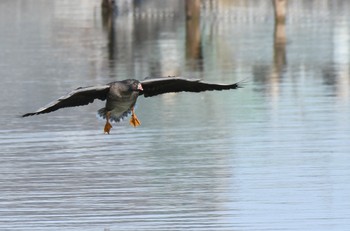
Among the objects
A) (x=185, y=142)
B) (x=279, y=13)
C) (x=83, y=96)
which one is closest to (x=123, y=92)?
(x=83, y=96)

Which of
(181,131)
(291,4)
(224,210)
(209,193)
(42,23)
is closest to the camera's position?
(224,210)

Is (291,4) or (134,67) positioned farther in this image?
(291,4)

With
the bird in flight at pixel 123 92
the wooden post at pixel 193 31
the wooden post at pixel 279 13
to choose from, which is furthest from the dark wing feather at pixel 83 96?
the wooden post at pixel 279 13

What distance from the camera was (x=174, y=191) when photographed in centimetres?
2073

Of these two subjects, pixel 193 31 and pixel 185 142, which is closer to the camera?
pixel 185 142

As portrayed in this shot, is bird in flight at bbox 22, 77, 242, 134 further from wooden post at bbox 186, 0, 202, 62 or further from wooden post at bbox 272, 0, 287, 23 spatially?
wooden post at bbox 272, 0, 287, 23

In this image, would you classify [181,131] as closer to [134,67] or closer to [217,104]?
[217,104]

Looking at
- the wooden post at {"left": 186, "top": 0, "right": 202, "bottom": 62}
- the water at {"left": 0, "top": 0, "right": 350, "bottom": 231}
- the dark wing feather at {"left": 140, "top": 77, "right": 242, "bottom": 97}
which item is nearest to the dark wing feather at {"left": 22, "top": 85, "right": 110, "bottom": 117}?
the dark wing feather at {"left": 140, "top": 77, "right": 242, "bottom": 97}

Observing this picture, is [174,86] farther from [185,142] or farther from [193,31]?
[193,31]

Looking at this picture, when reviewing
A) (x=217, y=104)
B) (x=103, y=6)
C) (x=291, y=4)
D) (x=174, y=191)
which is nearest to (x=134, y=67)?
(x=217, y=104)

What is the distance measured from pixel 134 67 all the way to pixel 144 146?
1508 centimetres

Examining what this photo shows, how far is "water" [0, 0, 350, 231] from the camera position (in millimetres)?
19172

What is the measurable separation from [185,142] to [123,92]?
600 cm

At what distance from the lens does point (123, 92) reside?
64.9 ft
